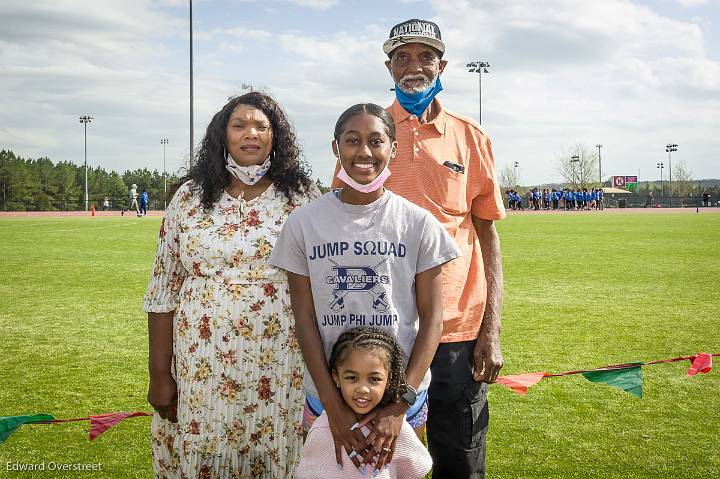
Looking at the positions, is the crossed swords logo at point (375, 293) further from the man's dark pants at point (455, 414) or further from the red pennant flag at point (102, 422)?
the red pennant flag at point (102, 422)

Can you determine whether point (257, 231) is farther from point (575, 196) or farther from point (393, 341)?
point (575, 196)

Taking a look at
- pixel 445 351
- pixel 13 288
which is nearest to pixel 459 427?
pixel 445 351

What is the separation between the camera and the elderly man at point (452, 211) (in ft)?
9.70

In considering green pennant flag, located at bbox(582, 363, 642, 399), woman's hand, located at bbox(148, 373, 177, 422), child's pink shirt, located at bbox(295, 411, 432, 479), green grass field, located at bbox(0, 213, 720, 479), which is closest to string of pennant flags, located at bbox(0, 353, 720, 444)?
green pennant flag, located at bbox(582, 363, 642, 399)

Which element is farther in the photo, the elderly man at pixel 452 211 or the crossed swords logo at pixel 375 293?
the elderly man at pixel 452 211

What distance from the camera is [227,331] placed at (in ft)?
9.59

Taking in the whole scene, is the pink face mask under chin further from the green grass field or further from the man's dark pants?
the green grass field

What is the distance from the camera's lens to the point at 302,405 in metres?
3.01

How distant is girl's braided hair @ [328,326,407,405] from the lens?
2443 mm

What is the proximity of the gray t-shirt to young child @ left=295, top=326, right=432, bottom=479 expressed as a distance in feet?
0.27

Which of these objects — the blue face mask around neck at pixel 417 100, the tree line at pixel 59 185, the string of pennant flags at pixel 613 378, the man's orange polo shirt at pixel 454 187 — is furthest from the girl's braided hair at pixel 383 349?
the tree line at pixel 59 185

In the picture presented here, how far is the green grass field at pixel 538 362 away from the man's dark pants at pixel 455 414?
135 cm

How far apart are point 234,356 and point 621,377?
117 inches

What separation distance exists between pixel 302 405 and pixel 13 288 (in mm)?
10635
